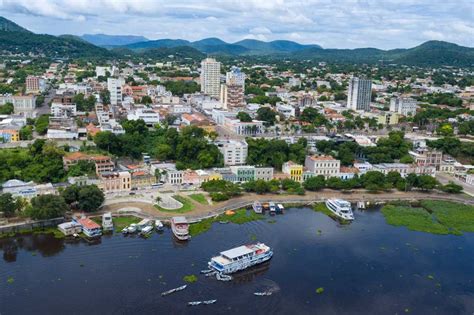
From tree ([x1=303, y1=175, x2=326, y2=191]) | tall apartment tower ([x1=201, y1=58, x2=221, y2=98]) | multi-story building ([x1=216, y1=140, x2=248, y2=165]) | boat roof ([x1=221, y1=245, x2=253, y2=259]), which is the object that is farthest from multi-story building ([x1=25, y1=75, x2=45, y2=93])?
boat roof ([x1=221, y1=245, x2=253, y2=259])

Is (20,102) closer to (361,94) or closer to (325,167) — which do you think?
(325,167)

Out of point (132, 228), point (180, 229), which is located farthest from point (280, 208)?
point (132, 228)

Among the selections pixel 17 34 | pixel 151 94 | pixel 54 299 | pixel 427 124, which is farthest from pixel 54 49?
pixel 54 299

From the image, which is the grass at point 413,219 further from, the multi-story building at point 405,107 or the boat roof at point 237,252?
the multi-story building at point 405,107

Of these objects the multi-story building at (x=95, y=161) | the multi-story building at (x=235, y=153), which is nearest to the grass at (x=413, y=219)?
the multi-story building at (x=235, y=153)

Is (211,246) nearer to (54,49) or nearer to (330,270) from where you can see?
(330,270)

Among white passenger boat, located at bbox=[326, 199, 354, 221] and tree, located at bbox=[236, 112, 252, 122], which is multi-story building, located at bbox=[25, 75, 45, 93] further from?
white passenger boat, located at bbox=[326, 199, 354, 221]
